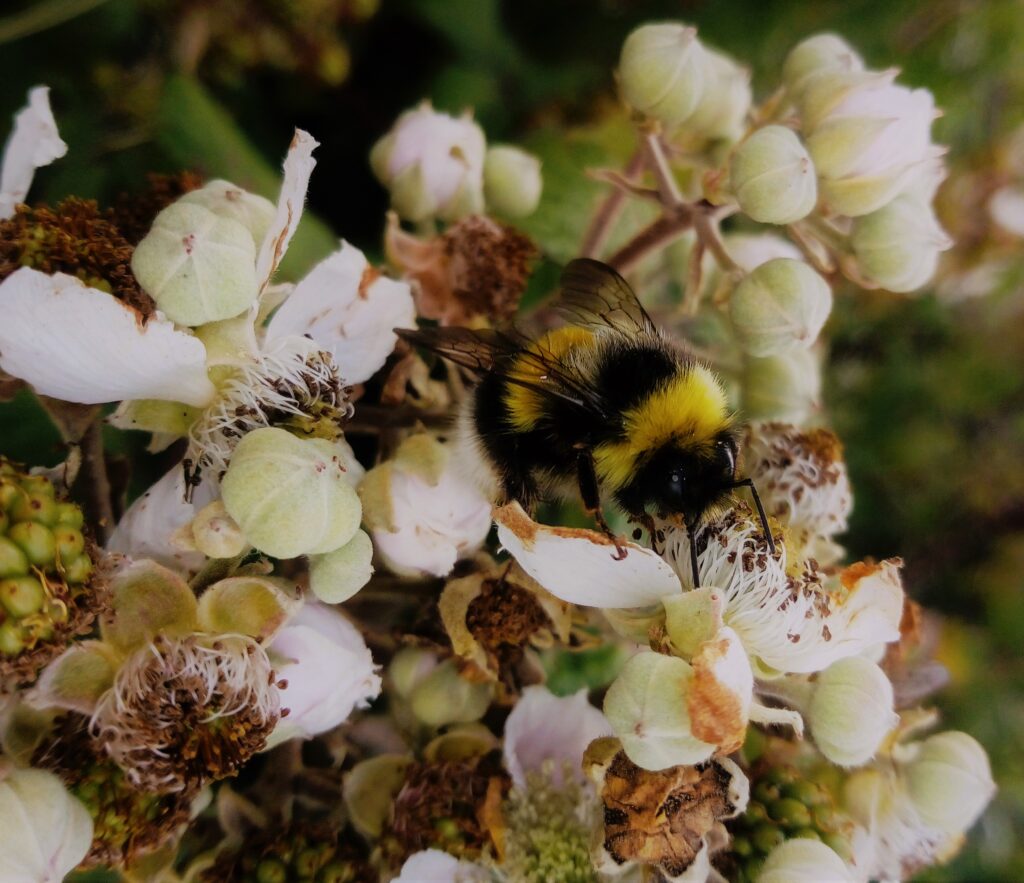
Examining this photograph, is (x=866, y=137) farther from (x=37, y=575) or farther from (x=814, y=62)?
(x=37, y=575)

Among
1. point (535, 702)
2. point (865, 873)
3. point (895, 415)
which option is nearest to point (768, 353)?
point (535, 702)

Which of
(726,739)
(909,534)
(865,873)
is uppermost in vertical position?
(726,739)

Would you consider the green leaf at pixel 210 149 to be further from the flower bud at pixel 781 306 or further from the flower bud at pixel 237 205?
the flower bud at pixel 781 306

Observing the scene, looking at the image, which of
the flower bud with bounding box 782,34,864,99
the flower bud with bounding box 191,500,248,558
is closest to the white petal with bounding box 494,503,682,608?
the flower bud with bounding box 191,500,248,558

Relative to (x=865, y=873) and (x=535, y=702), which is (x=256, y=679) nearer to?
(x=535, y=702)

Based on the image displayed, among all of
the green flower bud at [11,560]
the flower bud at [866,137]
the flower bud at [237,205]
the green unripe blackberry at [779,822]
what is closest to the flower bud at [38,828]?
the green flower bud at [11,560]

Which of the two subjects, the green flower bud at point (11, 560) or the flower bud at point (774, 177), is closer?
the green flower bud at point (11, 560)
